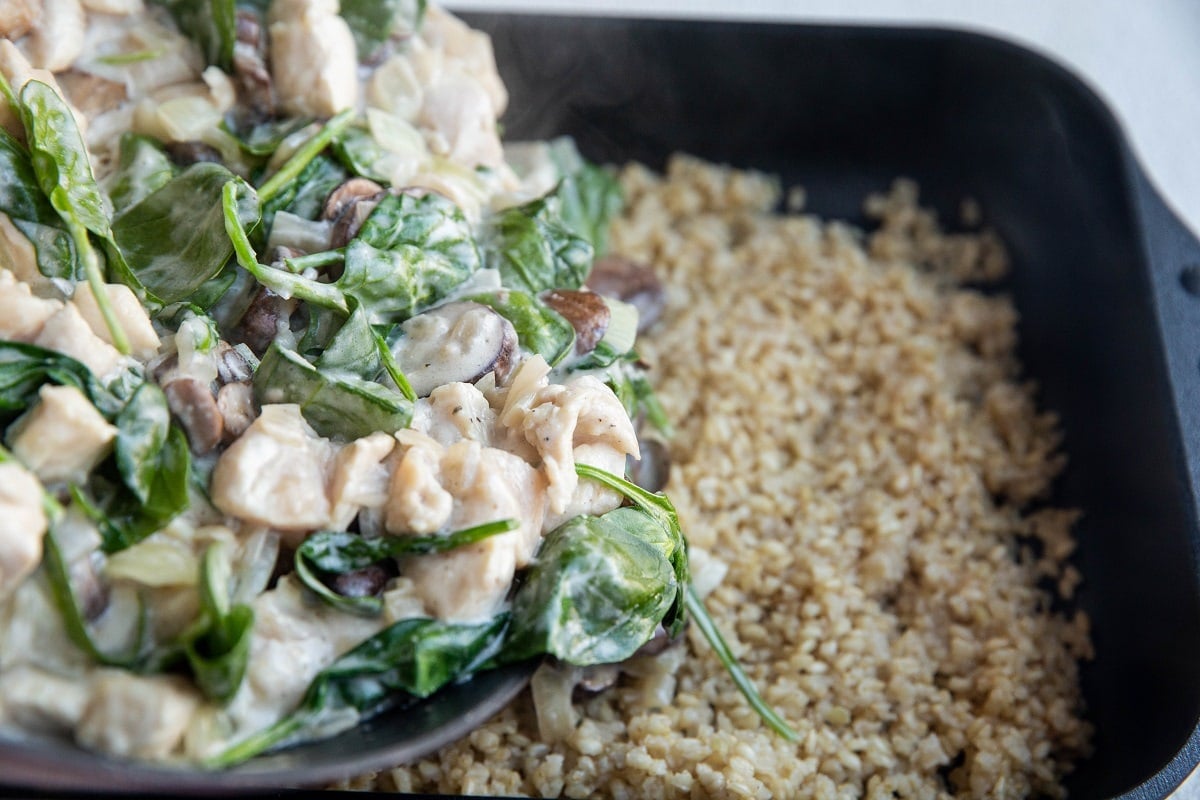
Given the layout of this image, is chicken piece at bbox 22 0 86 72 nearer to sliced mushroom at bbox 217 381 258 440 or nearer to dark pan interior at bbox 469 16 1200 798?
sliced mushroom at bbox 217 381 258 440

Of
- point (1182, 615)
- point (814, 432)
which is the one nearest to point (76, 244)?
point (814, 432)

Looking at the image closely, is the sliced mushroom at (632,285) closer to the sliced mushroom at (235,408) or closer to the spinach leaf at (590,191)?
the spinach leaf at (590,191)

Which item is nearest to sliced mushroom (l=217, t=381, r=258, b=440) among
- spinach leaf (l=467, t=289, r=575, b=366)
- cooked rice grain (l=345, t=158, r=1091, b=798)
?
spinach leaf (l=467, t=289, r=575, b=366)

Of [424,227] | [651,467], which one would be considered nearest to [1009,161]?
[651,467]

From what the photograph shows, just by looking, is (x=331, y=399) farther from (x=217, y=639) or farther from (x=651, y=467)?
(x=651, y=467)

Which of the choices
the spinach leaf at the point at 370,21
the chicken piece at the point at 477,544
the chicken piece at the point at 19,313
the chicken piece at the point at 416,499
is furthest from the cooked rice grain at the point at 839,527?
the chicken piece at the point at 19,313

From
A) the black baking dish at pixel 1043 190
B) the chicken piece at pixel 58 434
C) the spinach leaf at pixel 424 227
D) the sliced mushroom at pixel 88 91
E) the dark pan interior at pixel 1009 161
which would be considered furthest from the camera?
the dark pan interior at pixel 1009 161

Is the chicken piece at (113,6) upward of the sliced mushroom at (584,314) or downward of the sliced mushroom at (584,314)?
upward
